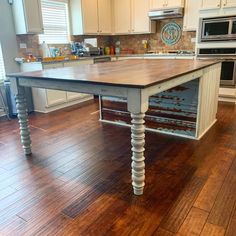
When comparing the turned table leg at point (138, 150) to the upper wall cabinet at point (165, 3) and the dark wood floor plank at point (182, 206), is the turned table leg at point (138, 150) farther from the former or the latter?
the upper wall cabinet at point (165, 3)

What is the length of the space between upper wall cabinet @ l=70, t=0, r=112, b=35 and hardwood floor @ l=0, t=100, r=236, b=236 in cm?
294

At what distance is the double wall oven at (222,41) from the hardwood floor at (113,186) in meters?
1.61

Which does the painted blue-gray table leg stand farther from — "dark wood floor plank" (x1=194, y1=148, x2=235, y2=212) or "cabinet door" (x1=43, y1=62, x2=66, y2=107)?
"dark wood floor plank" (x1=194, y1=148, x2=235, y2=212)

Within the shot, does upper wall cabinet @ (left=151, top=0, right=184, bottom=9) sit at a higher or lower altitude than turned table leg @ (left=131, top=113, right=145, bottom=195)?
higher

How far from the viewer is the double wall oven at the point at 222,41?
429 cm

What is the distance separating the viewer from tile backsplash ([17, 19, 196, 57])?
4422 mm

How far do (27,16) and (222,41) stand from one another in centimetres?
347

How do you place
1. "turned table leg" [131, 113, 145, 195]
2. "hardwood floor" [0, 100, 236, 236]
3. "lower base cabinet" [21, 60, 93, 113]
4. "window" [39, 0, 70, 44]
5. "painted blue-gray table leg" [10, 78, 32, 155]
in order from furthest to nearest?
"window" [39, 0, 70, 44]
"lower base cabinet" [21, 60, 93, 113]
"painted blue-gray table leg" [10, 78, 32, 155]
"turned table leg" [131, 113, 145, 195]
"hardwood floor" [0, 100, 236, 236]

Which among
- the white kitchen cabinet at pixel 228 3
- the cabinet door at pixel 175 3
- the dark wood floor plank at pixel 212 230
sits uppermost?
the cabinet door at pixel 175 3

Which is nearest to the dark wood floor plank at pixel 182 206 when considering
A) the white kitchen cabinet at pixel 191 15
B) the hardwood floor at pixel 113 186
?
the hardwood floor at pixel 113 186

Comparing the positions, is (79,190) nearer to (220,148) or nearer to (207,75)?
(220,148)

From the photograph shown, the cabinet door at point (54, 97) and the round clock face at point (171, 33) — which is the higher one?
the round clock face at point (171, 33)

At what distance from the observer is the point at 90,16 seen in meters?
5.32

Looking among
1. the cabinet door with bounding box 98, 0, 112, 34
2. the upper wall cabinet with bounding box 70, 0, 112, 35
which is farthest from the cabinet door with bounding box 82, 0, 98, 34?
the cabinet door with bounding box 98, 0, 112, 34
